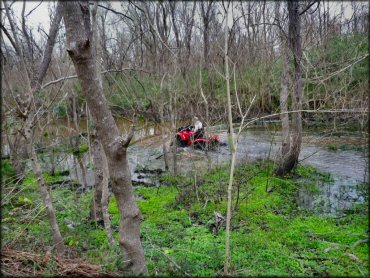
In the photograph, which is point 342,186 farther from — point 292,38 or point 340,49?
point 340,49

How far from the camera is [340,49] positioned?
16.1 metres

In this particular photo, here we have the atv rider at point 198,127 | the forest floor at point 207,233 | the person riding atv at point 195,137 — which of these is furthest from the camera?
the person riding atv at point 195,137

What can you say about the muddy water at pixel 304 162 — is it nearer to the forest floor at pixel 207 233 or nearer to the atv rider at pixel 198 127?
the forest floor at pixel 207 233

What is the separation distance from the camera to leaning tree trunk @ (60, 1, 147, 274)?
283 cm

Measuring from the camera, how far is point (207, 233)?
6.03 m

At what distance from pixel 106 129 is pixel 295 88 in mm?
6886

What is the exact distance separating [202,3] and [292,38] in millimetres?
15002

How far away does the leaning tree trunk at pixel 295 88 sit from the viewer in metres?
8.38

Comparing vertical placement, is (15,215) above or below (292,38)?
below

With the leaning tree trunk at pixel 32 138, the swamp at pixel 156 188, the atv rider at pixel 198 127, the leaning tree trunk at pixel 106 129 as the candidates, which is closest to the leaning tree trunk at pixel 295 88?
the swamp at pixel 156 188

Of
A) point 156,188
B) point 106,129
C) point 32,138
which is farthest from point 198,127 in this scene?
point 106,129

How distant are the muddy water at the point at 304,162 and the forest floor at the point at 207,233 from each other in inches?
18.3

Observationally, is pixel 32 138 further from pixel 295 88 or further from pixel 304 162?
pixel 304 162

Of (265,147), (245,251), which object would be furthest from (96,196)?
(265,147)
